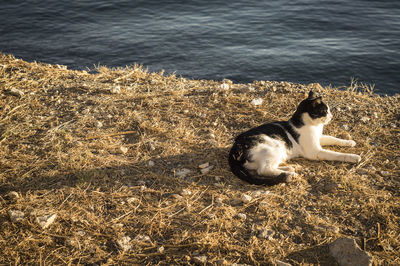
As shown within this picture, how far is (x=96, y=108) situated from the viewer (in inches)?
205

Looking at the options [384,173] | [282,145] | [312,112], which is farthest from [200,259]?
[384,173]

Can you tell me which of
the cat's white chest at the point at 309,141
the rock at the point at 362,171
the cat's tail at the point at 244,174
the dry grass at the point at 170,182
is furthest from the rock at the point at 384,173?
the cat's tail at the point at 244,174

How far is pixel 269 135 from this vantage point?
414 cm

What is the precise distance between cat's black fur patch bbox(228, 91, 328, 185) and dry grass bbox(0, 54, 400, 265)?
12cm

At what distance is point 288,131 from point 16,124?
378cm

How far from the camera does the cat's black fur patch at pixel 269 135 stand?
375 centimetres

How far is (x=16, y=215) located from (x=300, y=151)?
3.31m

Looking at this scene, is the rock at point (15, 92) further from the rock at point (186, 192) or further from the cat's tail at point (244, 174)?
the cat's tail at point (244, 174)

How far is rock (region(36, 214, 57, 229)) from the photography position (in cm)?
310

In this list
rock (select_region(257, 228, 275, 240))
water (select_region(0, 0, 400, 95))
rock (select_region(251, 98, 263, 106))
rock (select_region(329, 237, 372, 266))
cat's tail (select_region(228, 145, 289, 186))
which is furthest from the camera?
water (select_region(0, 0, 400, 95))

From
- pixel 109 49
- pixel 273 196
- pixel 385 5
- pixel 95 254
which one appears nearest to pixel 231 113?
pixel 273 196

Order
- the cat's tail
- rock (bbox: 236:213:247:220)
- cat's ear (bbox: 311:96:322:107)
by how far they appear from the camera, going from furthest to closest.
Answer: cat's ear (bbox: 311:96:322:107) → the cat's tail → rock (bbox: 236:213:247:220)

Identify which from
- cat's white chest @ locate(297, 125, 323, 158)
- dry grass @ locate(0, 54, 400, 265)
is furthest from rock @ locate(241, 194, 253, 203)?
cat's white chest @ locate(297, 125, 323, 158)

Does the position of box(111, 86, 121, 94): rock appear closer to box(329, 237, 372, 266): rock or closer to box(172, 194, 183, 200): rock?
box(172, 194, 183, 200): rock
